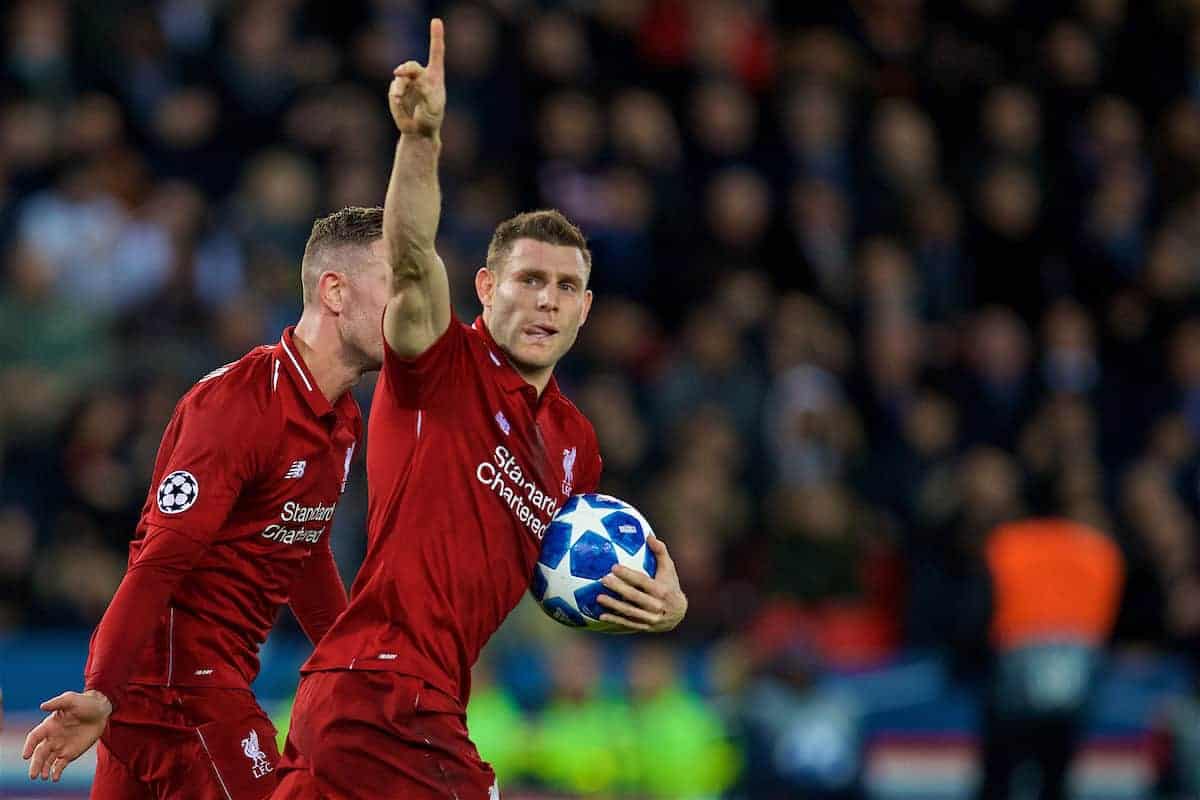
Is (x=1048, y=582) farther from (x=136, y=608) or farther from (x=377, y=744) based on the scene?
(x=136, y=608)

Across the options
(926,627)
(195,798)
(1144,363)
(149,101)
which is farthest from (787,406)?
(195,798)

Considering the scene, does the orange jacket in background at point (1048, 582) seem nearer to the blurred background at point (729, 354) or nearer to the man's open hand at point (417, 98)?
the blurred background at point (729, 354)

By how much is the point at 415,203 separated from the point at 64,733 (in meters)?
1.59

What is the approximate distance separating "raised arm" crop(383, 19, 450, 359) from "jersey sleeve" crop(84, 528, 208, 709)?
33.8 inches

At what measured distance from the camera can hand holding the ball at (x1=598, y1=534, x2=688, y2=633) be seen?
5.11m

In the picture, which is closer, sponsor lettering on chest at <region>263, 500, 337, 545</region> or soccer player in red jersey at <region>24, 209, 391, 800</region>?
soccer player in red jersey at <region>24, 209, 391, 800</region>

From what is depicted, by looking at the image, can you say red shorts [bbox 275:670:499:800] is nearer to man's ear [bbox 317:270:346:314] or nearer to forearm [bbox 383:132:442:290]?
forearm [bbox 383:132:442:290]

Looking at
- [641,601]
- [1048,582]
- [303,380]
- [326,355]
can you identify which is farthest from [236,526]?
[1048,582]

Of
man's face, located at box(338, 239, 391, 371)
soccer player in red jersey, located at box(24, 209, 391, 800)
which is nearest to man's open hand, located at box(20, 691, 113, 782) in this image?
soccer player in red jersey, located at box(24, 209, 391, 800)

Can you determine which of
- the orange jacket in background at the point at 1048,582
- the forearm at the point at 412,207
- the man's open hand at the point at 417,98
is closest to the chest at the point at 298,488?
the forearm at the point at 412,207

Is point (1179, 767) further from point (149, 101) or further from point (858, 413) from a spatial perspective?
point (149, 101)

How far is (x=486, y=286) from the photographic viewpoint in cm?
535

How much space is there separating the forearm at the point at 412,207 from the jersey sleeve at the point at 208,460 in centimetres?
85

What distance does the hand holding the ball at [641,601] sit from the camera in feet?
16.8
